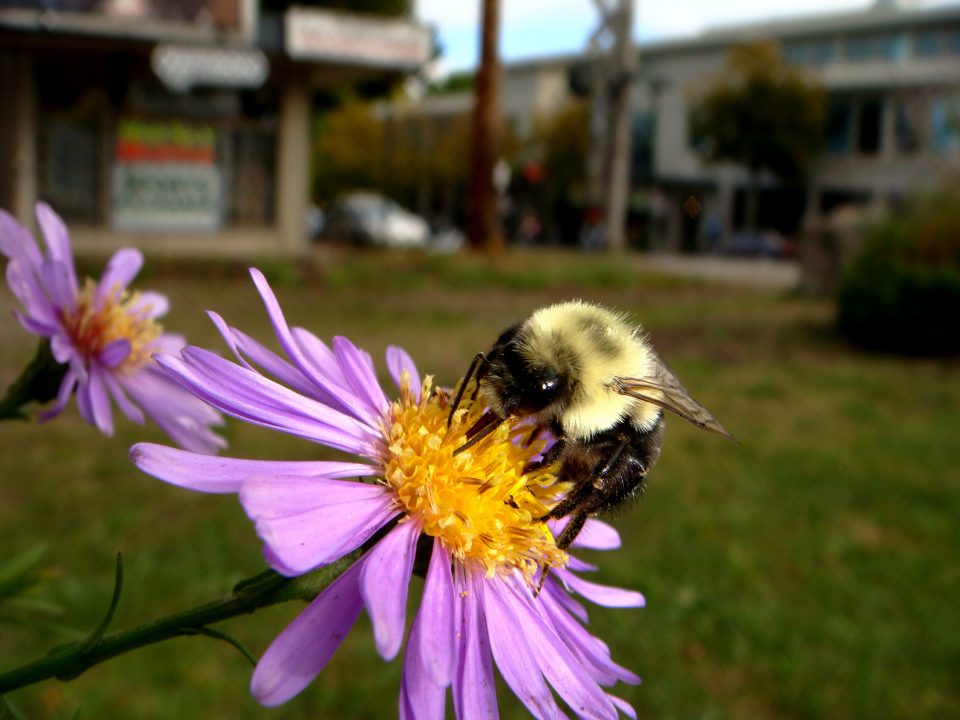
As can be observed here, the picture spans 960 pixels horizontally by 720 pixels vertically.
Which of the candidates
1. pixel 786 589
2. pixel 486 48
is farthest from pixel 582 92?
pixel 786 589

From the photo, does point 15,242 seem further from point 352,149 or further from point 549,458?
point 352,149

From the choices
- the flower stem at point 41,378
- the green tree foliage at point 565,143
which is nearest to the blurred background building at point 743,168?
the green tree foliage at point 565,143

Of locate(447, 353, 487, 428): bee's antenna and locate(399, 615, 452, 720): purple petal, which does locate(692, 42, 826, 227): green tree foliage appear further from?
locate(399, 615, 452, 720): purple petal

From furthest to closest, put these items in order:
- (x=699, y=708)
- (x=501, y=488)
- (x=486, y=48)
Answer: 1. (x=486, y=48)
2. (x=699, y=708)
3. (x=501, y=488)

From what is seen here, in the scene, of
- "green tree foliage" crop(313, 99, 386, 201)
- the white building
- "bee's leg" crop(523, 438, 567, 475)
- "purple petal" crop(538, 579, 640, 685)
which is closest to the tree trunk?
the white building

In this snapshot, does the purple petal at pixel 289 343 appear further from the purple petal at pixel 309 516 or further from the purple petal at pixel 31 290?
the purple petal at pixel 31 290

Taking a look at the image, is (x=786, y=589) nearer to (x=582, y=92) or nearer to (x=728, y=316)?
(x=728, y=316)
